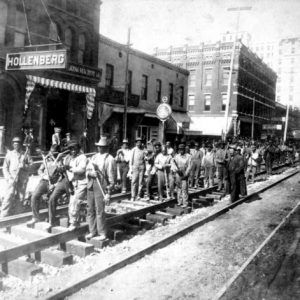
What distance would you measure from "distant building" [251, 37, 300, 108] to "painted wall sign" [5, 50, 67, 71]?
7969 centimetres

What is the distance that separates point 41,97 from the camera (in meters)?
17.8

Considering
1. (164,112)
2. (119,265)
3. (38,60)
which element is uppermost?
(38,60)

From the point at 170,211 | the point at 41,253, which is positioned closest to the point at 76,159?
the point at 41,253

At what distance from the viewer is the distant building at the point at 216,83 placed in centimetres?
4262

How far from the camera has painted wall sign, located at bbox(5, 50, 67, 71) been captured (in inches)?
476

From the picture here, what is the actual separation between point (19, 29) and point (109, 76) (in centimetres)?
761

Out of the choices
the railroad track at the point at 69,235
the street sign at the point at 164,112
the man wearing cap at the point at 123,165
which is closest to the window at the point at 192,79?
the street sign at the point at 164,112

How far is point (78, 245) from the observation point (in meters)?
6.29

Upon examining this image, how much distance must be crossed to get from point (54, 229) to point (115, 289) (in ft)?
8.70

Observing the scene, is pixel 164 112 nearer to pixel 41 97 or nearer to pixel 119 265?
pixel 41 97

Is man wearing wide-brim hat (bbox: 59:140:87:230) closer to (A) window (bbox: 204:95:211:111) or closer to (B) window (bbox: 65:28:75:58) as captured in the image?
(B) window (bbox: 65:28:75:58)

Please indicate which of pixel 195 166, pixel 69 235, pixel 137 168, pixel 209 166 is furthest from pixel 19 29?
pixel 69 235

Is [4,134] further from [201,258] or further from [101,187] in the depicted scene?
[201,258]

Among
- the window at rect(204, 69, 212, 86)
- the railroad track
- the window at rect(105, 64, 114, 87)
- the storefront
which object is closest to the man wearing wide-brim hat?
the railroad track
